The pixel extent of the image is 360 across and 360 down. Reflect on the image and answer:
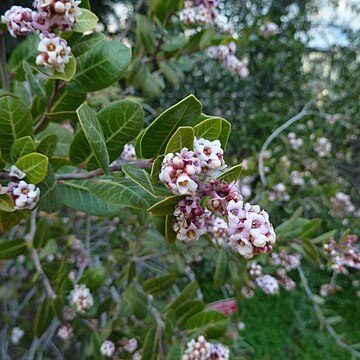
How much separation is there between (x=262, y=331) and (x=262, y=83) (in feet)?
8.25

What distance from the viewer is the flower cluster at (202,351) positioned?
2.96 feet

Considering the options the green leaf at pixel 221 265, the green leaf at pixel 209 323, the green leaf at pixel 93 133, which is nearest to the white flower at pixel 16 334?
the green leaf at pixel 221 265

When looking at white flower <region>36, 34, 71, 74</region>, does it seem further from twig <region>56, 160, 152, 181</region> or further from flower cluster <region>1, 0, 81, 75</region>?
twig <region>56, 160, 152, 181</region>

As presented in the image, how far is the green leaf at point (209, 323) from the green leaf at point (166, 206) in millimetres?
585

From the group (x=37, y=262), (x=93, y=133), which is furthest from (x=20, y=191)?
(x=37, y=262)

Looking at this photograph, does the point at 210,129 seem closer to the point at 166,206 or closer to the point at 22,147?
the point at 166,206

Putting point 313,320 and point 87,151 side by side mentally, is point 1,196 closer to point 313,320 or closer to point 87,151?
point 87,151

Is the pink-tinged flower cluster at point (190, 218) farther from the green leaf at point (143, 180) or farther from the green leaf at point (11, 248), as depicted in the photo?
the green leaf at point (11, 248)

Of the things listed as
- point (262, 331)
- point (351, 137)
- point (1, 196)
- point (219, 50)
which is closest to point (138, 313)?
point (1, 196)

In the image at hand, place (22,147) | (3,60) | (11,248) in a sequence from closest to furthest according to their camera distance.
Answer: (22,147) → (3,60) → (11,248)

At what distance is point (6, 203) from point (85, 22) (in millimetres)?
317

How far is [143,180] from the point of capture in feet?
1.85

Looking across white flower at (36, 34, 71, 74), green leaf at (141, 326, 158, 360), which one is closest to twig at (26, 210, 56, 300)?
green leaf at (141, 326, 158, 360)

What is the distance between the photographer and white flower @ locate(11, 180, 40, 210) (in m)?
0.61
